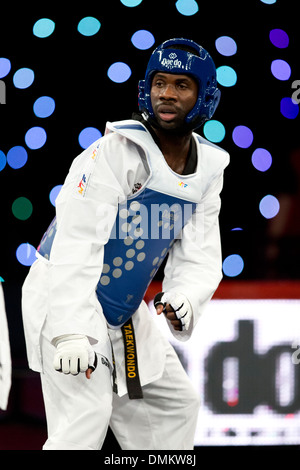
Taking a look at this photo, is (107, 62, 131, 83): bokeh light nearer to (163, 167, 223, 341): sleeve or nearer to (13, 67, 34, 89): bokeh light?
(13, 67, 34, 89): bokeh light

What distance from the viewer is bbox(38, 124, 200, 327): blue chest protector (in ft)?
8.66

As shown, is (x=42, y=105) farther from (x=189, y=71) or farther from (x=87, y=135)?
(x=189, y=71)

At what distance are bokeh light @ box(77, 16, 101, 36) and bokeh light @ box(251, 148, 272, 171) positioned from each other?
97cm

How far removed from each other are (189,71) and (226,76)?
1.25 meters

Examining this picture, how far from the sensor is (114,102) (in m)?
3.96

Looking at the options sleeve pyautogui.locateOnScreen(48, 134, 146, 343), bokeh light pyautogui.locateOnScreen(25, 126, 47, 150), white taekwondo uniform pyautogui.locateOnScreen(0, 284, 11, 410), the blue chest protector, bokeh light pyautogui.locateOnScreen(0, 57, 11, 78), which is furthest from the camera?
bokeh light pyautogui.locateOnScreen(25, 126, 47, 150)

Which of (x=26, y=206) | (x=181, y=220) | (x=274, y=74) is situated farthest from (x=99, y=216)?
(x=274, y=74)

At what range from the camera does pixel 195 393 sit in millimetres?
2861

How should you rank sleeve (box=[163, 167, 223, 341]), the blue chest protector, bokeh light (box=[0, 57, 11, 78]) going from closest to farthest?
1. the blue chest protector
2. sleeve (box=[163, 167, 223, 341])
3. bokeh light (box=[0, 57, 11, 78])

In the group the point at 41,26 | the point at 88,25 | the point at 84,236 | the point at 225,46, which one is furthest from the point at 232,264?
the point at 84,236

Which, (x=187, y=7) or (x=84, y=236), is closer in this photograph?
(x=84, y=236)

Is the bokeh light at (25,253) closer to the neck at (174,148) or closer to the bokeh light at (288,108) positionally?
the neck at (174,148)

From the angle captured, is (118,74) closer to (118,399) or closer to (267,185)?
(267,185)

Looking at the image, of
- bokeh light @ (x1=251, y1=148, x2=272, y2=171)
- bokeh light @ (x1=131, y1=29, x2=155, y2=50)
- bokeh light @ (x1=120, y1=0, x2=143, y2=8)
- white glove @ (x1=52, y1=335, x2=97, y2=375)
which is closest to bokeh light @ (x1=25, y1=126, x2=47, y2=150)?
bokeh light @ (x1=131, y1=29, x2=155, y2=50)
